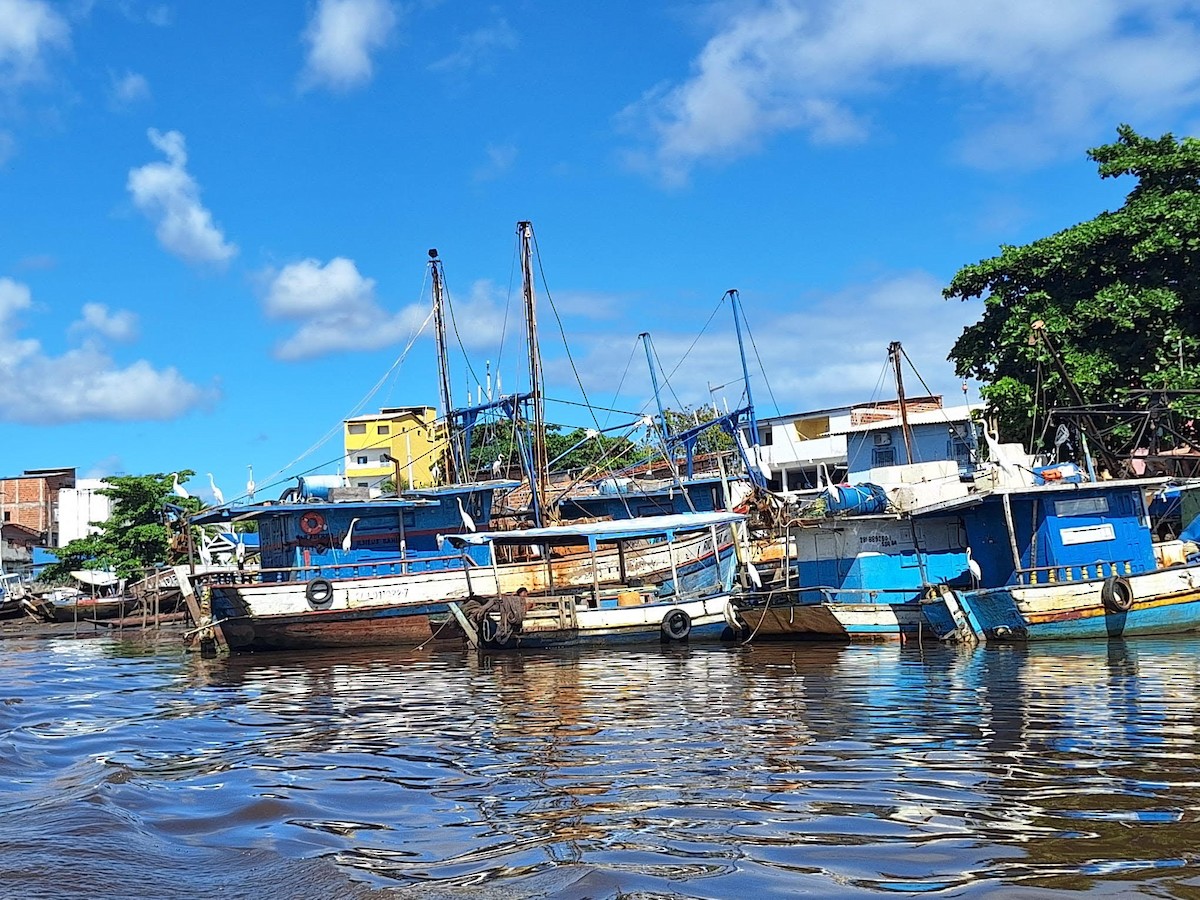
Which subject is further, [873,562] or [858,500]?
[858,500]

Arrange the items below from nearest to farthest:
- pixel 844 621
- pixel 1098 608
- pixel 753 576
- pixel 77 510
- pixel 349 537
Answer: pixel 1098 608 → pixel 844 621 → pixel 753 576 → pixel 349 537 → pixel 77 510

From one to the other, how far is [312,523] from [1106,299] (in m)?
23.0

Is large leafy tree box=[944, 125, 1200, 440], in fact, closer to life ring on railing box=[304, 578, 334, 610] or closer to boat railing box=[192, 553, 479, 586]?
boat railing box=[192, 553, 479, 586]

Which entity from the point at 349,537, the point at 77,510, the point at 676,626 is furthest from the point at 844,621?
the point at 77,510

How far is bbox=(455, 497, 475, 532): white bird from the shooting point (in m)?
31.0

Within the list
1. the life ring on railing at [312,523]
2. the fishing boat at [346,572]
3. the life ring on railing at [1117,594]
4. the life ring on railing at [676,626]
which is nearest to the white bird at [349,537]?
the fishing boat at [346,572]

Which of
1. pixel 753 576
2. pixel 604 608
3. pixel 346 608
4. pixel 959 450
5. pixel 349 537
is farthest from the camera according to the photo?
pixel 959 450

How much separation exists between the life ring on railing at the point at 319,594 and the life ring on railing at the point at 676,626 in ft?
28.7

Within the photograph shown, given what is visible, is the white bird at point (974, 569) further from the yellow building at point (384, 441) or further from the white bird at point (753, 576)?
the yellow building at point (384, 441)

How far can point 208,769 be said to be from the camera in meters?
10.5

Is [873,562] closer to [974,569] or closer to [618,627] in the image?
[974,569]

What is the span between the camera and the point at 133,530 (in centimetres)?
4428

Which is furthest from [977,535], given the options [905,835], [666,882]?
[666,882]

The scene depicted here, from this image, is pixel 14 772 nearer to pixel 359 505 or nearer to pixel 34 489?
pixel 359 505
